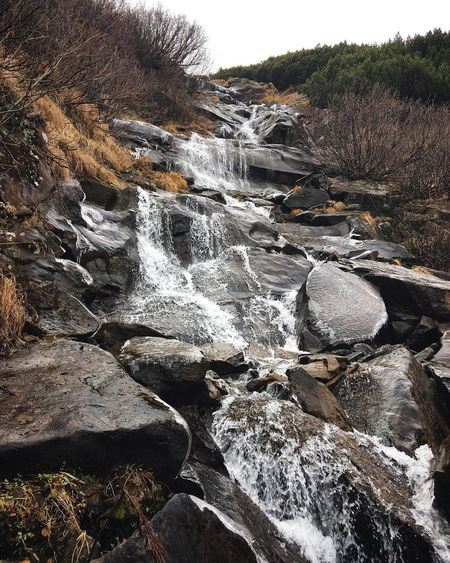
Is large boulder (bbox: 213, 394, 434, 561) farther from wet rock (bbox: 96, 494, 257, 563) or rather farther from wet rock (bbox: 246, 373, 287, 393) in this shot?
wet rock (bbox: 96, 494, 257, 563)

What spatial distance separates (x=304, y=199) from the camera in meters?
13.3

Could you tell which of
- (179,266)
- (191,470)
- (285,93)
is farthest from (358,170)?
(285,93)

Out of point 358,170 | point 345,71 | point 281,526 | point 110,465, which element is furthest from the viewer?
point 345,71

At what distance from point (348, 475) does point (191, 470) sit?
1.45 meters

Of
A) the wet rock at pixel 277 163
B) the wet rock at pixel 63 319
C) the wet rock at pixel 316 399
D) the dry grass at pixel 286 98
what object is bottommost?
the wet rock at pixel 316 399

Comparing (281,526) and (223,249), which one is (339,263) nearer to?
(223,249)

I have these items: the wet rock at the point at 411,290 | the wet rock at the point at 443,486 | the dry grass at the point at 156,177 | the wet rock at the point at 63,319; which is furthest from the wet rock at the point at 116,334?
the dry grass at the point at 156,177

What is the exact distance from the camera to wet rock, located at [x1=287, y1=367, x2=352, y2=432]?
4367mm

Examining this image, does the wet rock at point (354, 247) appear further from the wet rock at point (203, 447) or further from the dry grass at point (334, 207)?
the wet rock at point (203, 447)

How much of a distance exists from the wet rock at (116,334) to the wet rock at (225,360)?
2.58 feet

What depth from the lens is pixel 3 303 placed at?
3656 millimetres

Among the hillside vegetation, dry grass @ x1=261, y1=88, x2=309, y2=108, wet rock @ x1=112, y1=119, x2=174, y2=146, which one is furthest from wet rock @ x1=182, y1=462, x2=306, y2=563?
dry grass @ x1=261, y1=88, x2=309, y2=108

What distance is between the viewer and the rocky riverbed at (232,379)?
9.02 ft

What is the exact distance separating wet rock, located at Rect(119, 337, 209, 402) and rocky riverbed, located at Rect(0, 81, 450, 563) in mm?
19
